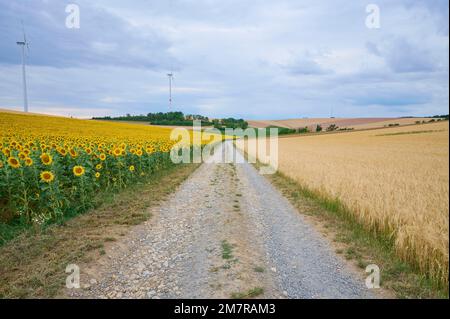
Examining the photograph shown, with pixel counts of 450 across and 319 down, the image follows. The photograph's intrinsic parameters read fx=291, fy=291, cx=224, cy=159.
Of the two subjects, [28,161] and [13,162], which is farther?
[28,161]

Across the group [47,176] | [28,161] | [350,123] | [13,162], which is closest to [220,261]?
[47,176]

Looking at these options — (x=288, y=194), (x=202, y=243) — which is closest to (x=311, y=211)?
(x=288, y=194)

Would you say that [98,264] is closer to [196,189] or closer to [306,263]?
[306,263]

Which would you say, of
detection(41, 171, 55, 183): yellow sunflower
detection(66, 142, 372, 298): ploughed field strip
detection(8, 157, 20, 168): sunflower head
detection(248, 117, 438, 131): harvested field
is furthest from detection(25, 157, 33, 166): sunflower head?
detection(248, 117, 438, 131): harvested field

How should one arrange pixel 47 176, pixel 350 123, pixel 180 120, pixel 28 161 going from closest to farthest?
pixel 47 176 → pixel 28 161 → pixel 350 123 → pixel 180 120

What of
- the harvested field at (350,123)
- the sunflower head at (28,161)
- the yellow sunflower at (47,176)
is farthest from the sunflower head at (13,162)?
the harvested field at (350,123)

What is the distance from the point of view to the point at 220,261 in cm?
617

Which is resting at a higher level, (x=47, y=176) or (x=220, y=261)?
(x=47, y=176)

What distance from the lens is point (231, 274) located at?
5562mm

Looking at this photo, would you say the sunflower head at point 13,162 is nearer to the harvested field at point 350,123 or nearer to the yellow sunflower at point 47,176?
the yellow sunflower at point 47,176

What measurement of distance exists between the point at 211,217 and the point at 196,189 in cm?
474

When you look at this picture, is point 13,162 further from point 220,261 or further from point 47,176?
point 220,261
